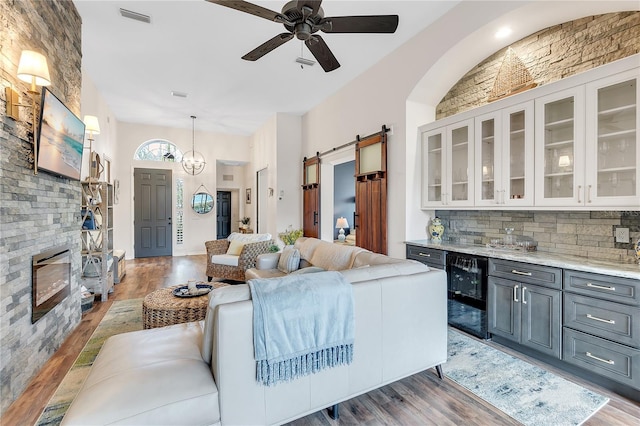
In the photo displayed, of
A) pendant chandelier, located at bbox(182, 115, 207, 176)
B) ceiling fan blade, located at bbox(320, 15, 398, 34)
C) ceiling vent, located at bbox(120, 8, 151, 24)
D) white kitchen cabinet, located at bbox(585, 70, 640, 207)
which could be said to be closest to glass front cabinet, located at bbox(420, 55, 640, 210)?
white kitchen cabinet, located at bbox(585, 70, 640, 207)

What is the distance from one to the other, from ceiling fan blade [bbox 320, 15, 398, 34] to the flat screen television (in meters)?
2.33

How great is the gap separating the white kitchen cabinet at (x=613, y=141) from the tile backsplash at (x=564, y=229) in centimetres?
35

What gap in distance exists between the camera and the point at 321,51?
2852mm

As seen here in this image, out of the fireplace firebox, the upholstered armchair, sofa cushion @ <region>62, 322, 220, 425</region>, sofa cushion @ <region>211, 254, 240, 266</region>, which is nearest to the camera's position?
sofa cushion @ <region>62, 322, 220, 425</region>

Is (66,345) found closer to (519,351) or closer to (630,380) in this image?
(519,351)

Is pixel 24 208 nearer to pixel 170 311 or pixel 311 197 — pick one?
pixel 170 311

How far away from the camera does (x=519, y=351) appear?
276 centimetres

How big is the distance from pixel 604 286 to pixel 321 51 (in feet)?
9.68

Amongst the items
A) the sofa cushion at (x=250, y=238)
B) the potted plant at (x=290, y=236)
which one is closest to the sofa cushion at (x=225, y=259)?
the sofa cushion at (x=250, y=238)

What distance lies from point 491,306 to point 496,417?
3.95ft

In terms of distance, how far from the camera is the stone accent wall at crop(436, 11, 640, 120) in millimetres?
2523

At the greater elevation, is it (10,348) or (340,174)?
(340,174)

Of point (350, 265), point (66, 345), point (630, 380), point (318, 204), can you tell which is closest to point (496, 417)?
point (630, 380)

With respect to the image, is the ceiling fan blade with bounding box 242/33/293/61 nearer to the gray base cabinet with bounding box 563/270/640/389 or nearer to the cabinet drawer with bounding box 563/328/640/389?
the gray base cabinet with bounding box 563/270/640/389
